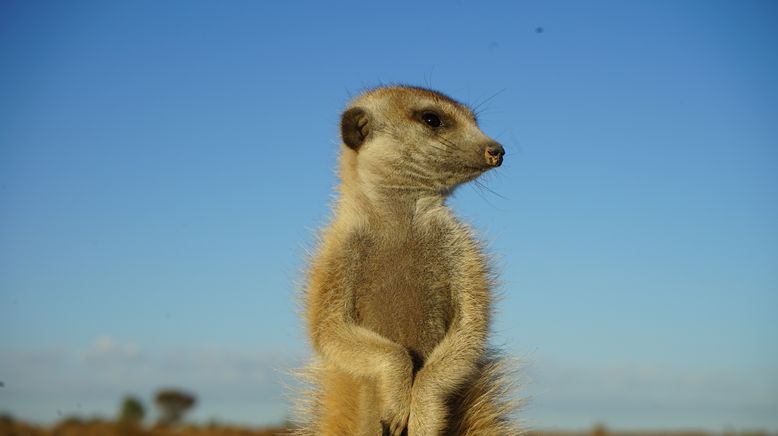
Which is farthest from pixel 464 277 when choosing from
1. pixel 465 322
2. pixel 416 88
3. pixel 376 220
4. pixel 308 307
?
pixel 416 88

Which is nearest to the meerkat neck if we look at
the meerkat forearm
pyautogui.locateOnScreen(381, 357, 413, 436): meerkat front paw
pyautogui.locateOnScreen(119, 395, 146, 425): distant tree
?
the meerkat forearm

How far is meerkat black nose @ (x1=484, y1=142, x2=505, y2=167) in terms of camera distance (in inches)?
254

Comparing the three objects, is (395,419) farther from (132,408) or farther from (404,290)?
(132,408)

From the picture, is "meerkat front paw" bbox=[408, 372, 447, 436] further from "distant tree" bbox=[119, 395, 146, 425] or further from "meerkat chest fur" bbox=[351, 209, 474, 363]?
"distant tree" bbox=[119, 395, 146, 425]

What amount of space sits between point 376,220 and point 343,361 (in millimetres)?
1086

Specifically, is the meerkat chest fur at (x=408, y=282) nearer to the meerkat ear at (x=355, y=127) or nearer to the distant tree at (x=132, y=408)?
the meerkat ear at (x=355, y=127)

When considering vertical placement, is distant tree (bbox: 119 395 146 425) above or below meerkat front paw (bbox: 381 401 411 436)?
above

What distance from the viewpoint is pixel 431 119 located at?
665 cm

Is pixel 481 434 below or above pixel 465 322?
below

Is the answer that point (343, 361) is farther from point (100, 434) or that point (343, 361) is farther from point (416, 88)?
point (100, 434)

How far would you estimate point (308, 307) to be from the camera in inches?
239

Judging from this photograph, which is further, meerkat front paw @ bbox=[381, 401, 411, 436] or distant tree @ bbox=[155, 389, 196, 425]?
distant tree @ bbox=[155, 389, 196, 425]

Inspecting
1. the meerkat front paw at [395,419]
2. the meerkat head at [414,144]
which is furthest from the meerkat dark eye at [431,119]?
the meerkat front paw at [395,419]

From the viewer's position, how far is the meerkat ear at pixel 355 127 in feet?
21.8
